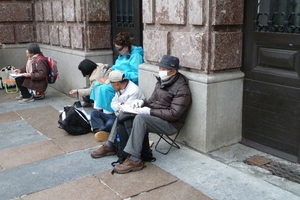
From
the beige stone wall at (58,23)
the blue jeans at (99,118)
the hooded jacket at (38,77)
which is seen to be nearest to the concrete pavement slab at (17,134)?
the blue jeans at (99,118)

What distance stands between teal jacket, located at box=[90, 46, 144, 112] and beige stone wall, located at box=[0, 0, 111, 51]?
1417 millimetres

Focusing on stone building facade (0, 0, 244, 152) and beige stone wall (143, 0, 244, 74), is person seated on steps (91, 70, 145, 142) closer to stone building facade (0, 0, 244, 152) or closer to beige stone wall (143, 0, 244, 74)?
stone building facade (0, 0, 244, 152)

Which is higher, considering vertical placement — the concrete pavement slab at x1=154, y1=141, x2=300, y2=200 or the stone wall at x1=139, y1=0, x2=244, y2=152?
the stone wall at x1=139, y1=0, x2=244, y2=152

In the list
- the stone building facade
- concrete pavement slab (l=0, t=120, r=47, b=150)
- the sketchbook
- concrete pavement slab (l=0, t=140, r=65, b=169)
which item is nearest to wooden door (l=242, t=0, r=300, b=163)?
the stone building facade

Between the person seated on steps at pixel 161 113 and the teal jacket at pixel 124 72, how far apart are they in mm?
1048

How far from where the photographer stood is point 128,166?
4145 millimetres

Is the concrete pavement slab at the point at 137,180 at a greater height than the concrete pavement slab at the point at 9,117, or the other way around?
the concrete pavement slab at the point at 9,117

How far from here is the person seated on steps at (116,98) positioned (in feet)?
15.7

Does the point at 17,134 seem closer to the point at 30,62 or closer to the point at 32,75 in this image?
the point at 32,75

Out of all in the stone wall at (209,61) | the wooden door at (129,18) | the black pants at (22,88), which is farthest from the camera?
the black pants at (22,88)

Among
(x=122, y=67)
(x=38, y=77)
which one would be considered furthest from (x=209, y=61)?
(x=38, y=77)

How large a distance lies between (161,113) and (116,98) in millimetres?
901

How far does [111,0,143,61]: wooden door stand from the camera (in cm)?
629

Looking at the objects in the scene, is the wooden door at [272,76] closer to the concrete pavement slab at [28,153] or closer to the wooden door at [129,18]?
the wooden door at [129,18]
